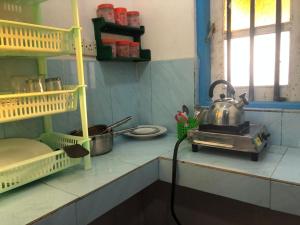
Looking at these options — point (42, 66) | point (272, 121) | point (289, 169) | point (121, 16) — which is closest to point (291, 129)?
point (272, 121)

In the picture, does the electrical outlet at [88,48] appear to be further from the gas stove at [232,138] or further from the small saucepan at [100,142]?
the gas stove at [232,138]

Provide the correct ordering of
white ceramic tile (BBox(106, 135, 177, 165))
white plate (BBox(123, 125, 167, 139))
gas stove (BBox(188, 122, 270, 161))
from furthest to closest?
1. white plate (BBox(123, 125, 167, 139))
2. white ceramic tile (BBox(106, 135, 177, 165))
3. gas stove (BBox(188, 122, 270, 161))

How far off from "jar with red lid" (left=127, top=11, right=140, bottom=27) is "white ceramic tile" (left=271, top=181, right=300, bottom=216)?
1274mm

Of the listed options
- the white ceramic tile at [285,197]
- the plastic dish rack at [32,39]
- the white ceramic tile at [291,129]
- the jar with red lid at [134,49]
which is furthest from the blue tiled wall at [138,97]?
the white ceramic tile at [285,197]

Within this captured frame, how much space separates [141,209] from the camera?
1792mm

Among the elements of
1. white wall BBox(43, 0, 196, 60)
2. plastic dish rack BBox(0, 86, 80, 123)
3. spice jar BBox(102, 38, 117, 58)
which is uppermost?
white wall BBox(43, 0, 196, 60)

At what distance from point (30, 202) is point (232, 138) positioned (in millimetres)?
869

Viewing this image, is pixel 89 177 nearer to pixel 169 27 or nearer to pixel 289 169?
pixel 289 169

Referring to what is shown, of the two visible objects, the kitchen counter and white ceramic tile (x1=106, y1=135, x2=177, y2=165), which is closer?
the kitchen counter

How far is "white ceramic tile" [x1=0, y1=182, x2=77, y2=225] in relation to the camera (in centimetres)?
76

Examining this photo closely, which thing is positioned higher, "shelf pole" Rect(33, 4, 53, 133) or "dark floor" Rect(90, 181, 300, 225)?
"shelf pole" Rect(33, 4, 53, 133)

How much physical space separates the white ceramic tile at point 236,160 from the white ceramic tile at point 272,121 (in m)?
0.06

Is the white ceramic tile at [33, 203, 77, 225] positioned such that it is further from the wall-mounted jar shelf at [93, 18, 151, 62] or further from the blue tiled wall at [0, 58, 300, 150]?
the wall-mounted jar shelf at [93, 18, 151, 62]

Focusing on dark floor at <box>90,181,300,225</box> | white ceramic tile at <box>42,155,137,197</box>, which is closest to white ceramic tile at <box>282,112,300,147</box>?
dark floor at <box>90,181,300,225</box>
